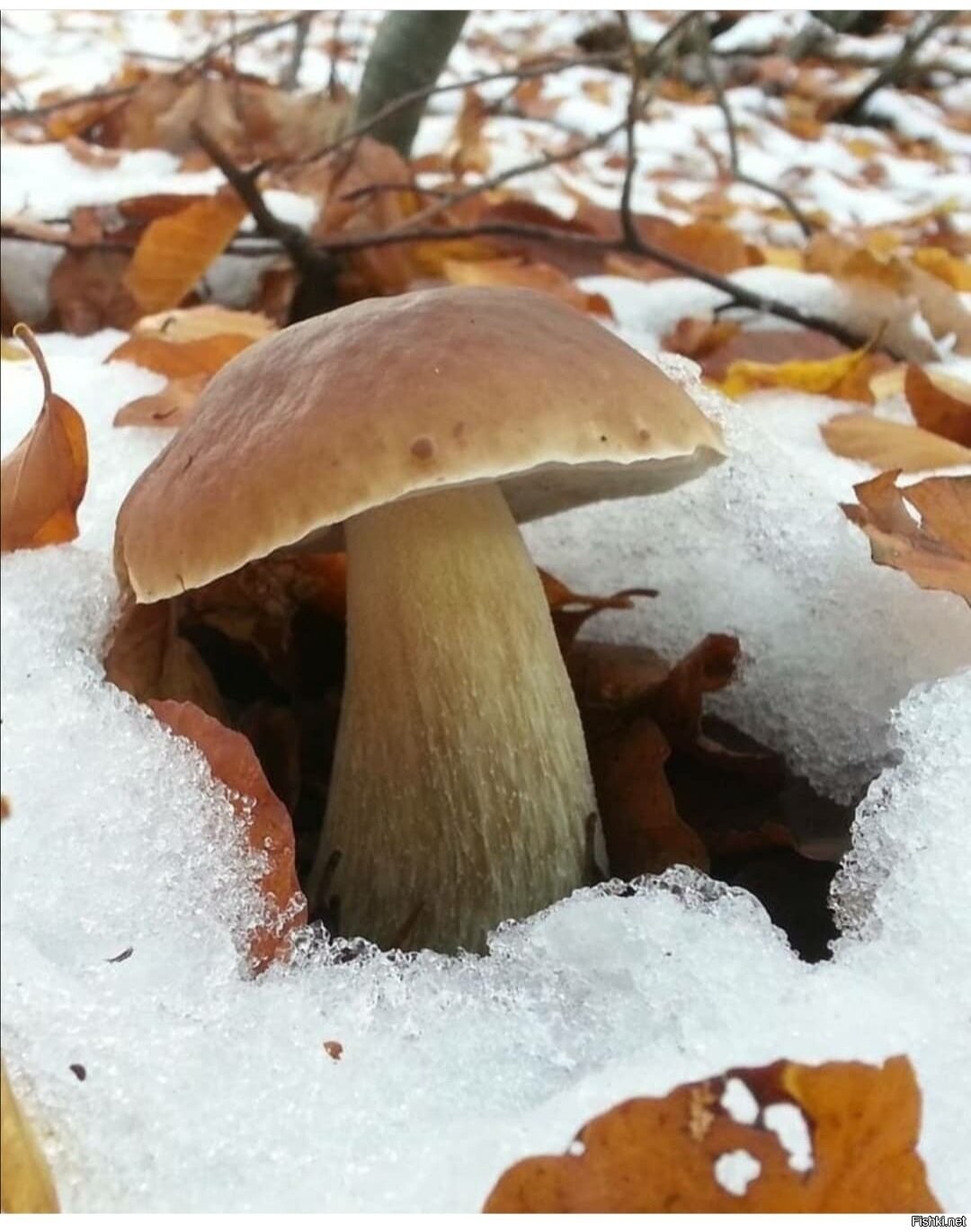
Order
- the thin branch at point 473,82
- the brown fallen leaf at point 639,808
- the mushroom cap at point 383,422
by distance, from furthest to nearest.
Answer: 1. the thin branch at point 473,82
2. the brown fallen leaf at point 639,808
3. the mushroom cap at point 383,422

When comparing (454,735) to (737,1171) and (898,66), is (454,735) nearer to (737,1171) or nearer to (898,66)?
(737,1171)

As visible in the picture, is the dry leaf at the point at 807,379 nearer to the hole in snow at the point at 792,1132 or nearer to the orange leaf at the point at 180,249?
the orange leaf at the point at 180,249

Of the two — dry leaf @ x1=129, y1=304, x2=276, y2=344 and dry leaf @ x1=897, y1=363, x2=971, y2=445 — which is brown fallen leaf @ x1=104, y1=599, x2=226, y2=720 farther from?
dry leaf @ x1=897, y1=363, x2=971, y2=445

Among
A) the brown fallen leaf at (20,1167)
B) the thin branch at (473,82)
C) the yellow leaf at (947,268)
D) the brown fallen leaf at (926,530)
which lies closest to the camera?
the brown fallen leaf at (20,1167)

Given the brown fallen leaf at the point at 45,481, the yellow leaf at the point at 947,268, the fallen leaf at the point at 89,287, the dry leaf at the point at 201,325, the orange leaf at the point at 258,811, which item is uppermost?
the brown fallen leaf at the point at 45,481

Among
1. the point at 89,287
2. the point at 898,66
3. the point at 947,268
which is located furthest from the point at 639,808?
the point at 898,66

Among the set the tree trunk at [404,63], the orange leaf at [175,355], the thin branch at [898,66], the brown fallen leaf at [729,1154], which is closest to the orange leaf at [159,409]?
the orange leaf at [175,355]

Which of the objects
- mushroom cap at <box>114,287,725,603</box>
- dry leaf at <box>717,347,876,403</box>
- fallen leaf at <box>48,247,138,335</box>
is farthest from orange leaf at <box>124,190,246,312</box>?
mushroom cap at <box>114,287,725,603</box>

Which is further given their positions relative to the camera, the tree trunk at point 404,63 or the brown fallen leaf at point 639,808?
the tree trunk at point 404,63
